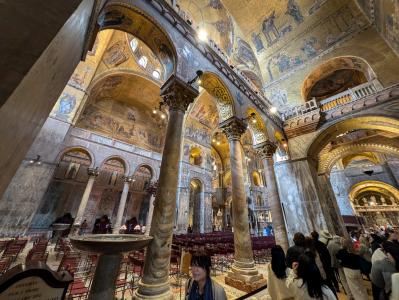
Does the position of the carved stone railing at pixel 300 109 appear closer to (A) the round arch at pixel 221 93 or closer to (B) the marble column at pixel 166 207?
(A) the round arch at pixel 221 93

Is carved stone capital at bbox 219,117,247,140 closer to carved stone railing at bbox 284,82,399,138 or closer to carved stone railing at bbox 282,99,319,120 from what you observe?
carved stone railing at bbox 284,82,399,138

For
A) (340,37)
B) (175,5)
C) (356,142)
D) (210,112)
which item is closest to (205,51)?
(175,5)

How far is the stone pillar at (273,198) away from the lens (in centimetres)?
623

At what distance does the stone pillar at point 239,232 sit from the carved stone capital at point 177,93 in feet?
7.74

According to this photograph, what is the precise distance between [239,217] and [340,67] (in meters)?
13.5

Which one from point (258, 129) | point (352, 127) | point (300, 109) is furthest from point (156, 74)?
point (352, 127)

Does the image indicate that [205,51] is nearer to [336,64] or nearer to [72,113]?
[72,113]

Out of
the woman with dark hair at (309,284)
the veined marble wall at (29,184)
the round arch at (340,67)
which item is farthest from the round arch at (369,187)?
the veined marble wall at (29,184)

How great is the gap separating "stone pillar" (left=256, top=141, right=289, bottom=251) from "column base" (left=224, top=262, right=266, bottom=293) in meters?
2.47

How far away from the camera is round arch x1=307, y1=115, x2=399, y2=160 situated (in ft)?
25.6

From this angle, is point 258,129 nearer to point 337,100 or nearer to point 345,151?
point 337,100

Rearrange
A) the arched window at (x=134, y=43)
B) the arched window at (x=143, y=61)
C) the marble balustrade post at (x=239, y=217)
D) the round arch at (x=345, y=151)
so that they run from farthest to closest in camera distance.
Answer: the arched window at (x=143, y=61) → the arched window at (x=134, y=43) → the round arch at (x=345, y=151) → the marble balustrade post at (x=239, y=217)

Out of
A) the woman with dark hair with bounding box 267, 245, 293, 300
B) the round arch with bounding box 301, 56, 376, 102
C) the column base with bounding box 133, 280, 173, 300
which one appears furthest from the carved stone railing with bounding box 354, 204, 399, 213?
the column base with bounding box 133, 280, 173, 300

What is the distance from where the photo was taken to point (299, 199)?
8.77m
